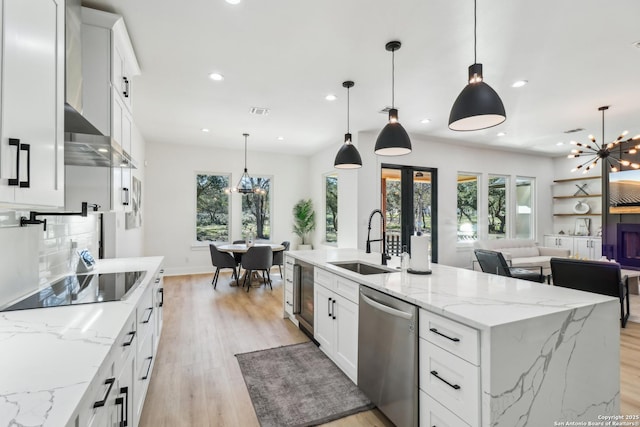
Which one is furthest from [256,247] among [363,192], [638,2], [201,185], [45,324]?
[638,2]

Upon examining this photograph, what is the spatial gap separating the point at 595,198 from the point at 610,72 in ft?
17.4

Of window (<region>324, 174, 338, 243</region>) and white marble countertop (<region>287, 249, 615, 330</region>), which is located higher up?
window (<region>324, 174, 338, 243</region>)

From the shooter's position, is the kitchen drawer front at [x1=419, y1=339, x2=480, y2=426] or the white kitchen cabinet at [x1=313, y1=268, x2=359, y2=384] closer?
the kitchen drawer front at [x1=419, y1=339, x2=480, y2=426]

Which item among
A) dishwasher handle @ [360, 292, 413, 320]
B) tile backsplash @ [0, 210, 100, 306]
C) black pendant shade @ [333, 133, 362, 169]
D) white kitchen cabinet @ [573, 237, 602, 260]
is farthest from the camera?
white kitchen cabinet @ [573, 237, 602, 260]

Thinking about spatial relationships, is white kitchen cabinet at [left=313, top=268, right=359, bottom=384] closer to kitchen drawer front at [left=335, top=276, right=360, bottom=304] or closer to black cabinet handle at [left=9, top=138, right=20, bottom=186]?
kitchen drawer front at [left=335, top=276, right=360, bottom=304]

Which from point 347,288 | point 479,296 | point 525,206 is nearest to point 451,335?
point 479,296

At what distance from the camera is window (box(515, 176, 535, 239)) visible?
774 centimetres

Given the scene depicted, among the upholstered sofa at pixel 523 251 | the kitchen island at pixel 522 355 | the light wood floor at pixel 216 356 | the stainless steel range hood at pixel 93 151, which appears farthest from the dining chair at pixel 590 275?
the stainless steel range hood at pixel 93 151

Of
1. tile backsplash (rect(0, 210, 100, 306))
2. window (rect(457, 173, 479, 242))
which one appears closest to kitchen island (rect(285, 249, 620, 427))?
tile backsplash (rect(0, 210, 100, 306))

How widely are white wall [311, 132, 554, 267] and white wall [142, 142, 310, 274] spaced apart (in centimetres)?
185

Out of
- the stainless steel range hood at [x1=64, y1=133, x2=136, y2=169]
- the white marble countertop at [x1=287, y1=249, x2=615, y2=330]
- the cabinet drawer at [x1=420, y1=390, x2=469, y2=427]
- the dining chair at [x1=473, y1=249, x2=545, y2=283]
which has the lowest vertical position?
the cabinet drawer at [x1=420, y1=390, x2=469, y2=427]

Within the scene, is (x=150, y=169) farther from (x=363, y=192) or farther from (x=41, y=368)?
(x=41, y=368)

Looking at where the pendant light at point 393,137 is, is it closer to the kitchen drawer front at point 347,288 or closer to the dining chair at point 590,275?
the kitchen drawer front at point 347,288

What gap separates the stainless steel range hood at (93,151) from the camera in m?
1.64
